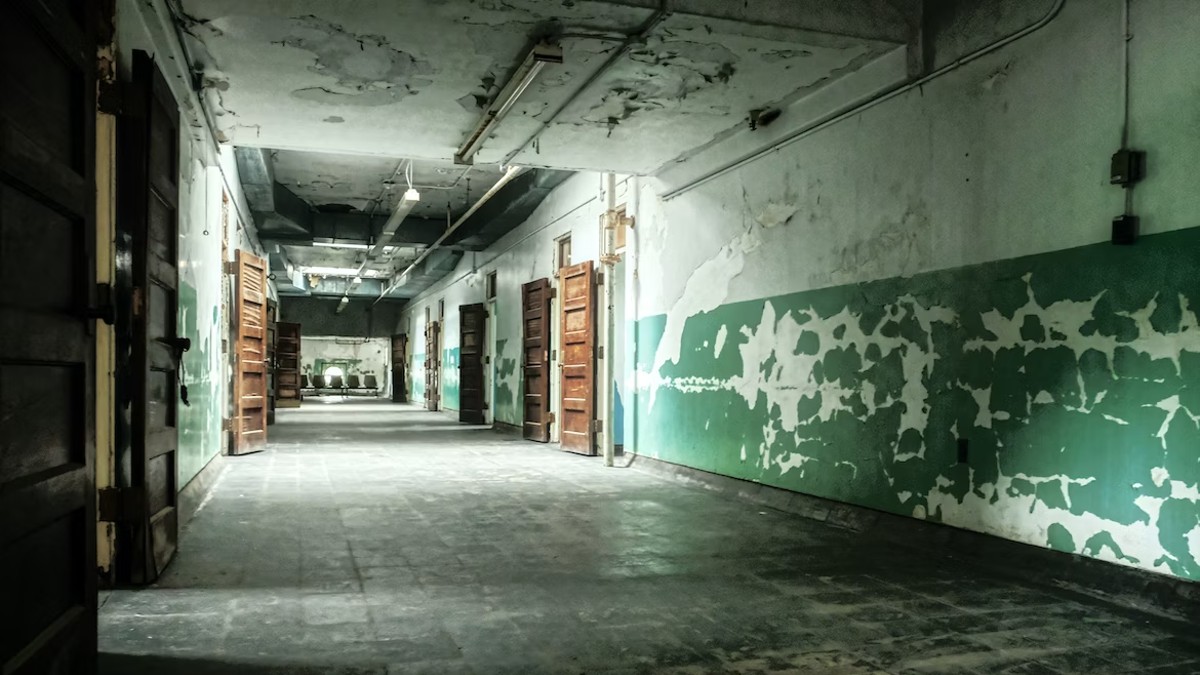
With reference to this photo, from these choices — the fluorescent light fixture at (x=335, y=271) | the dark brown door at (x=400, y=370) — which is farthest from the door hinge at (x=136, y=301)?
the dark brown door at (x=400, y=370)

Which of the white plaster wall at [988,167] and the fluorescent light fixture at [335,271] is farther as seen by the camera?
the fluorescent light fixture at [335,271]

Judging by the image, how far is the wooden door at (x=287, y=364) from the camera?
16.3m

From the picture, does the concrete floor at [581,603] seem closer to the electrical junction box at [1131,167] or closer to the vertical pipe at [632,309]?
the electrical junction box at [1131,167]

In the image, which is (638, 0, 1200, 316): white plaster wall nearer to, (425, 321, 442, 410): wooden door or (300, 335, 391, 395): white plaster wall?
(425, 321, 442, 410): wooden door

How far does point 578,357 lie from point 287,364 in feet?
34.4

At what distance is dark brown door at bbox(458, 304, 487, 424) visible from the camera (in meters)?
13.9

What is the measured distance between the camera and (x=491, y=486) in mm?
6383

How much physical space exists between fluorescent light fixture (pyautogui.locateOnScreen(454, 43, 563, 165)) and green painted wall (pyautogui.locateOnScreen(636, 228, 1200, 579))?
85.1 inches

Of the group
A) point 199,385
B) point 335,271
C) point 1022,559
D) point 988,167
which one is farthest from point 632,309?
point 335,271

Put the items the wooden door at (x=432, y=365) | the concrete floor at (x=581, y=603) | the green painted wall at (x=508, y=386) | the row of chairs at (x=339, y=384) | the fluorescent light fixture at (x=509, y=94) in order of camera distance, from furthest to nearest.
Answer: the row of chairs at (x=339, y=384) < the wooden door at (x=432, y=365) < the green painted wall at (x=508, y=386) < the fluorescent light fixture at (x=509, y=94) < the concrete floor at (x=581, y=603)

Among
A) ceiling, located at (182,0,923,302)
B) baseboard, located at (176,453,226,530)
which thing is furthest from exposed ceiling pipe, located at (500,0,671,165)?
baseboard, located at (176,453,226,530)

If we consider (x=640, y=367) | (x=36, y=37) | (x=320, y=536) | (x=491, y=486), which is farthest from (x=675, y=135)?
(x=36, y=37)

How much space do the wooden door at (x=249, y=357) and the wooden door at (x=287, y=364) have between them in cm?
694

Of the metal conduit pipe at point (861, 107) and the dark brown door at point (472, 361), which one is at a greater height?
the metal conduit pipe at point (861, 107)
